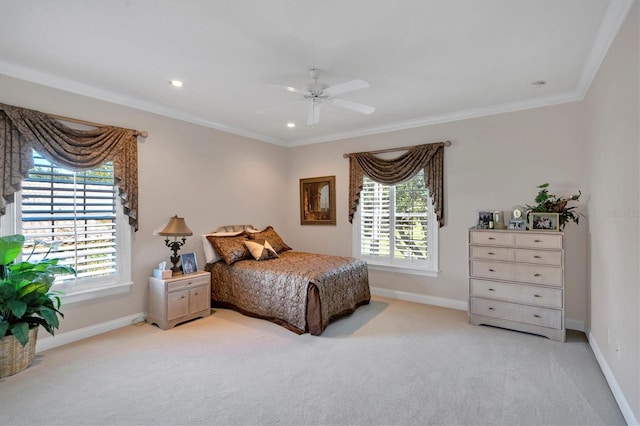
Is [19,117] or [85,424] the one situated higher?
[19,117]

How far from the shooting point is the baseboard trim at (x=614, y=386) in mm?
2033

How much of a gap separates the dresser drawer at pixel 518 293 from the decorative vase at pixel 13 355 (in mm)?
4504

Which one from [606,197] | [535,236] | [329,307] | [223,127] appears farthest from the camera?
[223,127]

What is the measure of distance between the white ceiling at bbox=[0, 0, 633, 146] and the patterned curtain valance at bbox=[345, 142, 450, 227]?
753mm

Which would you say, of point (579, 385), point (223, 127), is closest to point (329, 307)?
point (579, 385)

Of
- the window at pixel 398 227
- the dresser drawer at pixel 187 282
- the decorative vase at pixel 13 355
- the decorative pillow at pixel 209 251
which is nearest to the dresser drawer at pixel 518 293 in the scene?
the window at pixel 398 227

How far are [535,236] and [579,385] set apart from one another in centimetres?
148

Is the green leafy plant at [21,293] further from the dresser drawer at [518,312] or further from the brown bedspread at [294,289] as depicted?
the dresser drawer at [518,312]

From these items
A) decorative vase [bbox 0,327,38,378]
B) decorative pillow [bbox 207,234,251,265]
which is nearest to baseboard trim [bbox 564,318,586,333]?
decorative pillow [bbox 207,234,251,265]

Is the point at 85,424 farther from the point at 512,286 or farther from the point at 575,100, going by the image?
the point at 575,100

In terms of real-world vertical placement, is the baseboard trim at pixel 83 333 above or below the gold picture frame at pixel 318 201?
below

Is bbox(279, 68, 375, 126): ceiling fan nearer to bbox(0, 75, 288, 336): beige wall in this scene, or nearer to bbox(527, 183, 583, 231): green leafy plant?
bbox(0, 75, 288, 336): beige wall

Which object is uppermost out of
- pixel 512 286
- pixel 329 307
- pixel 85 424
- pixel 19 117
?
pixel 19 117

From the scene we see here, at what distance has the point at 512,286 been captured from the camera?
3.57 meters
